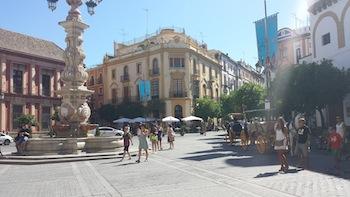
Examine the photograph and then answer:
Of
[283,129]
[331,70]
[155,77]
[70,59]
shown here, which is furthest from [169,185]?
[155,77]

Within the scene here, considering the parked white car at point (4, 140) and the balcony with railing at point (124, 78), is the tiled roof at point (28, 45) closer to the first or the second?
the balcony with railing at point (124, 78)

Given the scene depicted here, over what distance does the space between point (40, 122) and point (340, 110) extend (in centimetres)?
3394

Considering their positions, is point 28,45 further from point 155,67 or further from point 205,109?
point 205,109

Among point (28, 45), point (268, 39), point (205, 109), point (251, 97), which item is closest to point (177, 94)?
point (205, 109)

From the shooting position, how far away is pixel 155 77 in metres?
58.2

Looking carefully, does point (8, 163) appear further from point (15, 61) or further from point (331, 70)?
point (15, 61)

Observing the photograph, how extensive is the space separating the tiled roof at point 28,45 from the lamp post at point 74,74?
84.0 feet

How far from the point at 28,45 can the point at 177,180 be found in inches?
1679

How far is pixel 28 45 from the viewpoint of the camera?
49.3m

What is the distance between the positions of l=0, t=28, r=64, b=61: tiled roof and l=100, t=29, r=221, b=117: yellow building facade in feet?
36.5

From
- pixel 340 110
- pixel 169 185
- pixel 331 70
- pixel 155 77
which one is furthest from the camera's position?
pixel 155 77

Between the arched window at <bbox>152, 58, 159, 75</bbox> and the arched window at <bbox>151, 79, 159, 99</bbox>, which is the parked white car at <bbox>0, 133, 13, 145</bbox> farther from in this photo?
the arched window at <bbox>152, 58, 159, 75</bbox>

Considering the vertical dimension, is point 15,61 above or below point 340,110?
above

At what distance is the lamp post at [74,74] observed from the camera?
68.0ft
